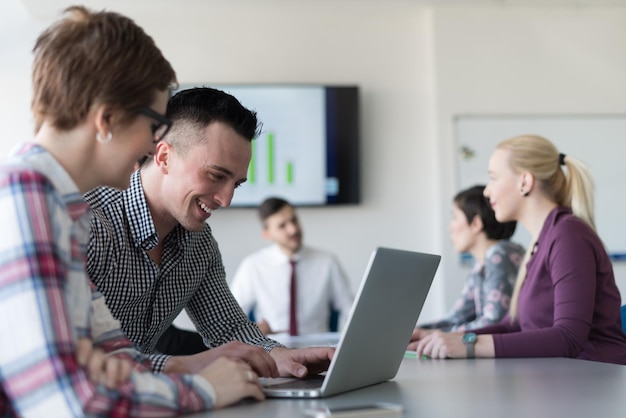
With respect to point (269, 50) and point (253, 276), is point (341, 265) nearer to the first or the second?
point (253, 276)

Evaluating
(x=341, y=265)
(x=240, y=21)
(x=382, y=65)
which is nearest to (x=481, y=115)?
(x=382, y=65)

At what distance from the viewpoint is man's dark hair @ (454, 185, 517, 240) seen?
3.94 m

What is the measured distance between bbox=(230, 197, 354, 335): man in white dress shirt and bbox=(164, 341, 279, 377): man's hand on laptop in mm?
3442

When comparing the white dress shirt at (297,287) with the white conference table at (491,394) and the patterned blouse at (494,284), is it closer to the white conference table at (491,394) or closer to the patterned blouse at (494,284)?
the patterned blouse at (494,284)

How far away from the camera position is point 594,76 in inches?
222

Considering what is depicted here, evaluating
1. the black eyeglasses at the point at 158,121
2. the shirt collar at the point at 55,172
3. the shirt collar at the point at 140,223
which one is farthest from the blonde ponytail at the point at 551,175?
the shirt collar at the point at 55,172

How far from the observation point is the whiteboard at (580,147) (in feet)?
18.1

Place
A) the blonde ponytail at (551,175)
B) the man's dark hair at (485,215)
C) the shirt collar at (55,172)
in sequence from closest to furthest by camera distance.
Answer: the shirt collar at (55,172) → the blonde ponytail at (551,175) → the man's dark hair at (485,215)

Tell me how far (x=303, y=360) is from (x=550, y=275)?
41.7 inches

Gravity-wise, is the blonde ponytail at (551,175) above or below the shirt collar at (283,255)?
above

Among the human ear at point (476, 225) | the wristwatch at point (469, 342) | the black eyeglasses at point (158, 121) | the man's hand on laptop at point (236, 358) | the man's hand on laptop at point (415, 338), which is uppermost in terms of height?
the black eyeglasses at point (158, 121)

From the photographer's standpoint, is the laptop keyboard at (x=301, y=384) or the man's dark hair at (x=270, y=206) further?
the man's dark hair at (x=270, y=206)

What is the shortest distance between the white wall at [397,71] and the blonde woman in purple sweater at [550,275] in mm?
2771

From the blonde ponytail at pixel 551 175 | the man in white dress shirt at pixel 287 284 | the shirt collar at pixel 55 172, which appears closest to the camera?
the shirt collar at pixel 55 172
